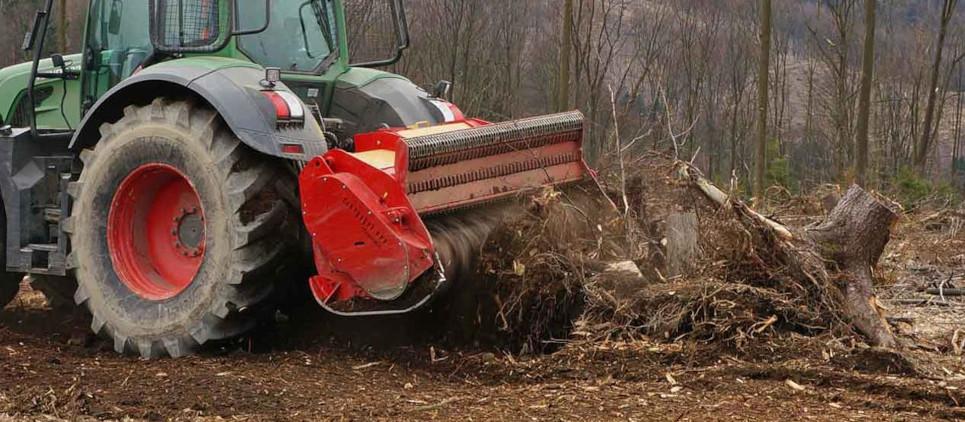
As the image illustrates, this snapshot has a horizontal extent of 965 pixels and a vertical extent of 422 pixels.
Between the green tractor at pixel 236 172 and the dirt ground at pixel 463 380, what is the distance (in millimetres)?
376

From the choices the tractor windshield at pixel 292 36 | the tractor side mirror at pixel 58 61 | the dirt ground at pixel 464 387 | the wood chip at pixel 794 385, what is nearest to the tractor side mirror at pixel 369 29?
the tractor side mirror at pixel 58 61

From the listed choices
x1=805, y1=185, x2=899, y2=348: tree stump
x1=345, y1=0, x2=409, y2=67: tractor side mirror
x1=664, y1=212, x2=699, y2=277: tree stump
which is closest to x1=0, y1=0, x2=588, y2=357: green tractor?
x1=664, y1=212, x2=699, y2=277: tree stump

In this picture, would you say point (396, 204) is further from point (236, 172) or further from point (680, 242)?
point (680, 242)

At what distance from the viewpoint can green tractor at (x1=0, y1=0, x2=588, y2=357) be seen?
5500 millimetres

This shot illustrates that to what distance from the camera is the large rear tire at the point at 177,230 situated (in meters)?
5.76

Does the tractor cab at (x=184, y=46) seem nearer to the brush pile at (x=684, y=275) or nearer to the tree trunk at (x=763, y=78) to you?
the brush pile at (x=684, y=275)

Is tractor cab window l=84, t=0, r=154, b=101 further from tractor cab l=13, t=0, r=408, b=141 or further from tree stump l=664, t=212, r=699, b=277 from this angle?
tree stump l=664, t=212, r=699, b=277

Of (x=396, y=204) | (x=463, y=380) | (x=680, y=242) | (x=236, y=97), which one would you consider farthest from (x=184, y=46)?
(x=680, y=242)

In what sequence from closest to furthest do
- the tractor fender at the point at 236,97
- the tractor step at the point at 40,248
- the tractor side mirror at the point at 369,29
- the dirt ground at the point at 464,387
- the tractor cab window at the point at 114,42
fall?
the dirt ground at the point at 464,387 < the tractor fender at the point at 236,97 < the tractor step at the point at 40,248 < the tractor cab window at the point at 114,42 < the tractor side mirror at the point at 369,29

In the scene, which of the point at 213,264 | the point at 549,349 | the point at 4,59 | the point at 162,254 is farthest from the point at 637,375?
the point at 4,59

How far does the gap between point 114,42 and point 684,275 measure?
12.5 ft

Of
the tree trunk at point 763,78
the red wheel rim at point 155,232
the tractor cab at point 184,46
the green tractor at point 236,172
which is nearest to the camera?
the green tractor at point 236,172

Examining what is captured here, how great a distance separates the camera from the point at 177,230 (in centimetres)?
634

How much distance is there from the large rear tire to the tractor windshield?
77 centimetres
